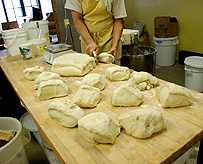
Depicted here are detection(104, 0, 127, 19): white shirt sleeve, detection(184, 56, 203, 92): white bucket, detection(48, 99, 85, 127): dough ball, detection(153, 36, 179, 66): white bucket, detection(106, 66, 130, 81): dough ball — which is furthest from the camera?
detection(153, 36, 179, 66): white bucket

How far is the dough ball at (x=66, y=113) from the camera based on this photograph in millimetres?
999

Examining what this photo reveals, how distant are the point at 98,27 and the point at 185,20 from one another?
2.84 m

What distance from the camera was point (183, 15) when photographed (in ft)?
13.4

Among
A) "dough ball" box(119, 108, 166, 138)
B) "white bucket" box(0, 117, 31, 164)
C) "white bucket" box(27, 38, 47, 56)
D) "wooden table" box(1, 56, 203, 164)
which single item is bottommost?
"white bucket" box(0, 117, 31, 164)

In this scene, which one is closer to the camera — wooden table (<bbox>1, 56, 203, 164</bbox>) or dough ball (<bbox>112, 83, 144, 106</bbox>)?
wooden table (<bbox>1, 56, 203, 164</bbox>)

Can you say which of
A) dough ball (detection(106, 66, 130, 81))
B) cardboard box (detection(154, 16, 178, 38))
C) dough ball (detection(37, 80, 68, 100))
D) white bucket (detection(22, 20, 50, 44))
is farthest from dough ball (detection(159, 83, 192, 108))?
cardboard box (detection(154, 16, 178, 38))

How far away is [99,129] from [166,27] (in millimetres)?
3732

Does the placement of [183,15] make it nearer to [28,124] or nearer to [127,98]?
[127,98]

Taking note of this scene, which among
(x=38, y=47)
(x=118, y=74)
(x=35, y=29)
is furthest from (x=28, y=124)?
(x=35, y=29)

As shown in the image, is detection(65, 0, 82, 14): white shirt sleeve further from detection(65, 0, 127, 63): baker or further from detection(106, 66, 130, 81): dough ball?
detection(106, 66, 130, 81): dough ball

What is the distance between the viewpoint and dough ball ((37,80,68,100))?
1.30 metres

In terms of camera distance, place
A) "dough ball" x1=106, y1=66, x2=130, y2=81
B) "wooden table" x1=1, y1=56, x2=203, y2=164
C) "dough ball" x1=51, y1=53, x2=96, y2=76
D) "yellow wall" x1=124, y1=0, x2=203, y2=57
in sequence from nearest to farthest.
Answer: "wooden table" x1=1, y1=56, x2=203, y2=164 → "dough ball" x1=106, y1=66, x2=130, y2=81 → "dough ball" x1=51, y1=53, x2=96, y2=76 → "yellow wall" x1=124, y1=0, x2=203, y2=57

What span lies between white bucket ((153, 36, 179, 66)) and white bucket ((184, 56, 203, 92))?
3.47 feet

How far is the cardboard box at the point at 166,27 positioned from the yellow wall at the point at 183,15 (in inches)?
10.5
